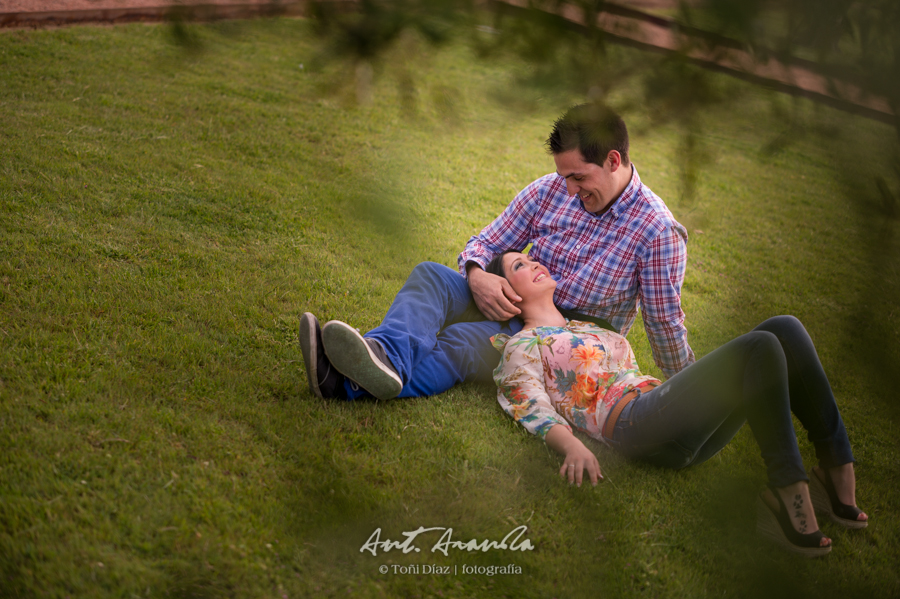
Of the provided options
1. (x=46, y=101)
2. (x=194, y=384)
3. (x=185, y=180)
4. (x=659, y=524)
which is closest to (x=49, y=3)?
(x=46, y=101)

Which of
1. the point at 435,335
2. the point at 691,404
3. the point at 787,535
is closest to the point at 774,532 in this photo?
the point at 787,535

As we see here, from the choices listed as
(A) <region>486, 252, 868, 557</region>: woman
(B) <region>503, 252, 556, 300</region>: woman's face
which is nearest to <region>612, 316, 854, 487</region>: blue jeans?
(A) <region>486, 252, 868, 557</region>: woman

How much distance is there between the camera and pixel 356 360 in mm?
2332

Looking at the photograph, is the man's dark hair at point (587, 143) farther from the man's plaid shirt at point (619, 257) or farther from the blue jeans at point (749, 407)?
the blue jeans at point (749, 407)

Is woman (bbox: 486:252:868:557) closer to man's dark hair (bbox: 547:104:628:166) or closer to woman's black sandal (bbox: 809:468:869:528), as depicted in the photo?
woman's black sandal (bbox: 809:468:869:528)

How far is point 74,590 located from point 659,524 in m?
1.85

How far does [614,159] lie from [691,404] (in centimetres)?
112

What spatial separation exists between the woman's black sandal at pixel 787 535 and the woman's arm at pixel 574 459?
1.99 feet

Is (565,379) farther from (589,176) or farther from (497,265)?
(589,176)

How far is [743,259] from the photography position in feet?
16.5

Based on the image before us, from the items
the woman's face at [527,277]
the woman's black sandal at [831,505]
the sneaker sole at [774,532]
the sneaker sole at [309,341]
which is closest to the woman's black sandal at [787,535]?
the sneaker sole at [774,532]

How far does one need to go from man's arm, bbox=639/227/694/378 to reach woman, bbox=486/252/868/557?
0.18 m

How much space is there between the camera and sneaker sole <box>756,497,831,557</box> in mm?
2096

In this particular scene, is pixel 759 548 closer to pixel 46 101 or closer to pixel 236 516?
pixel 236 516
